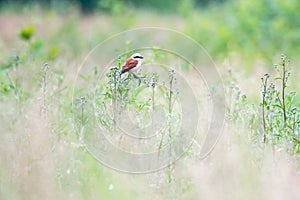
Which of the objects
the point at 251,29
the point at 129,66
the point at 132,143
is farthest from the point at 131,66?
the point at 251,29

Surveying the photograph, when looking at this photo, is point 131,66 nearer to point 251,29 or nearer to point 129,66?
point 129,66

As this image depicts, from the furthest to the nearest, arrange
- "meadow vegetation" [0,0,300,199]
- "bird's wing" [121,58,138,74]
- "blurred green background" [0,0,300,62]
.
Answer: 1. "blurred green background" [0,0,300,62]
2. "bird's wing" [121,58,138,74]
3. "meadow vegetation" [0,0,300,199]

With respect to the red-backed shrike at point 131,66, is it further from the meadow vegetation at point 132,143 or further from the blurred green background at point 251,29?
the blurred green background at point 251,29

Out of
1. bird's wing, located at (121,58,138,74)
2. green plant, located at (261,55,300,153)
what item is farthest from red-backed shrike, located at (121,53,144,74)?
green plant, located at (261,55,300,153)

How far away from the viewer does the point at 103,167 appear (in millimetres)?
5109

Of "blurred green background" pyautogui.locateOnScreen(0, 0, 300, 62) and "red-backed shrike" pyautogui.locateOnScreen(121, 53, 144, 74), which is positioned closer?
"red-backed shrike" pyautogui.locateOnScreen(121, 53, 144, 74)

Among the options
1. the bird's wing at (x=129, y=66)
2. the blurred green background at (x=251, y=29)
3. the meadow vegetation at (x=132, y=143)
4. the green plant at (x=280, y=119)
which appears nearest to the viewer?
the meadow vegetation at (x=132, y=143)

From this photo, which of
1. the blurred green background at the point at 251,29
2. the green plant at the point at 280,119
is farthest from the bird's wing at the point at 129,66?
the blurred green background at the point at 251,29

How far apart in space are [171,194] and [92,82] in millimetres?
2019

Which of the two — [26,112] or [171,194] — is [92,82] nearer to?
[26,112]

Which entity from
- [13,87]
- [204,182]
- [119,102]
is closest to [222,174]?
[204,182]

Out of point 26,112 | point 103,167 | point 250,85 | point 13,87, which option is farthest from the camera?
point 250,85

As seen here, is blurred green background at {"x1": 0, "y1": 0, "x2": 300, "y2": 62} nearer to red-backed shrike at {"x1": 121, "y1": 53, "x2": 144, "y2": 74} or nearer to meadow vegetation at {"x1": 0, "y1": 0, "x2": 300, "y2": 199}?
meadow vegetation at {"x1": 0, "y1": 0, "x2": 300, "y2": 199}

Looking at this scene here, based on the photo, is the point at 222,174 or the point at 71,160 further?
the point at 71,160
